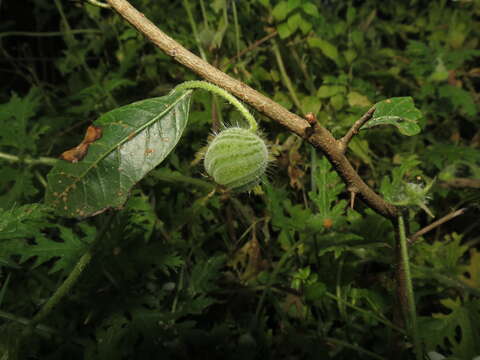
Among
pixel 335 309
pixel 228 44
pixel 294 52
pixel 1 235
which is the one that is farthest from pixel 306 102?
pixel 1 235

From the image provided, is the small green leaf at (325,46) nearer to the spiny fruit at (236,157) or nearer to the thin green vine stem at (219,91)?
the spiny fruit at (236,157)

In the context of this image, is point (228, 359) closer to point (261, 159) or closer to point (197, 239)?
point (197, 239)

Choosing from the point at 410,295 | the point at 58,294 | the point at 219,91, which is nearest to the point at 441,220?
the point at 410,295

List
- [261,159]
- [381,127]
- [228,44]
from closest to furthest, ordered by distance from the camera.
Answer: [261,159], [381,127], [228,44]

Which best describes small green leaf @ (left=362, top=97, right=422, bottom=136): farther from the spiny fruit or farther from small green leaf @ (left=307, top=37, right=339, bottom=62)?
small green leaf @ (left=307, top=37, right=339, bottom=62)

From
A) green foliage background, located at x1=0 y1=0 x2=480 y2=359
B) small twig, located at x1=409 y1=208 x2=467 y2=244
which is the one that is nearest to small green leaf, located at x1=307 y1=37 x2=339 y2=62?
green foliage background, located at x1=0 y1=0 x2=480 y2=359

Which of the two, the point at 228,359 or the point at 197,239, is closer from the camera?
the point at 228,359

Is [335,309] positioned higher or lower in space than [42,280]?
lower
